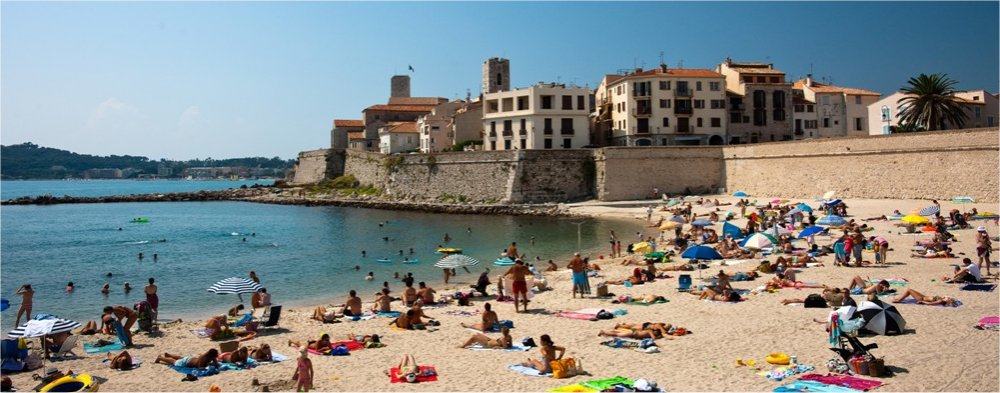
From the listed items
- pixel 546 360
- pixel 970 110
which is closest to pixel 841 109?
pixel 970 110

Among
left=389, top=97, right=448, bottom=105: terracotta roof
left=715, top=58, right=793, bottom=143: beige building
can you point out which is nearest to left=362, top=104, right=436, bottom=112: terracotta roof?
left=389, top=97, right=448, bottom=105: terracotta roof

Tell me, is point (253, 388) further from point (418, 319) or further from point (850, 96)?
point (850, 96)

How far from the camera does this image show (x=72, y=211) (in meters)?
75.1

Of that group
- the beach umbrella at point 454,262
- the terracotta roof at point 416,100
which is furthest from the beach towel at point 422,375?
the terracotta roof at point 416,100

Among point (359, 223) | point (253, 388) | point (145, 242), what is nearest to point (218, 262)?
point (145, 242)

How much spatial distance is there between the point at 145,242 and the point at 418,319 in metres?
33.0

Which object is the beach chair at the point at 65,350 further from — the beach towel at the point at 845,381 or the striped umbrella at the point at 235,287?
the beach towel at the point at 845,381

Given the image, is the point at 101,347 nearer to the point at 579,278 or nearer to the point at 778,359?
the point at 579,278

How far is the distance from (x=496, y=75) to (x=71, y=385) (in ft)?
230

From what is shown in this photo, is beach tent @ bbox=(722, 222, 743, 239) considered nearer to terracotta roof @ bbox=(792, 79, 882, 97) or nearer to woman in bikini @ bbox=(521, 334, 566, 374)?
woman in bikini @ bbox=(521, 334, 566, 374)

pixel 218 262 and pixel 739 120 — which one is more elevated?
pixel 739 120

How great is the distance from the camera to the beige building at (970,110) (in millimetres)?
51750

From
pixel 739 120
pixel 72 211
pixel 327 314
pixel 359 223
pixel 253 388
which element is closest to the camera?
pixel 253 388

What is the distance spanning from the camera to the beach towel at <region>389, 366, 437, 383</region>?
12363mm
